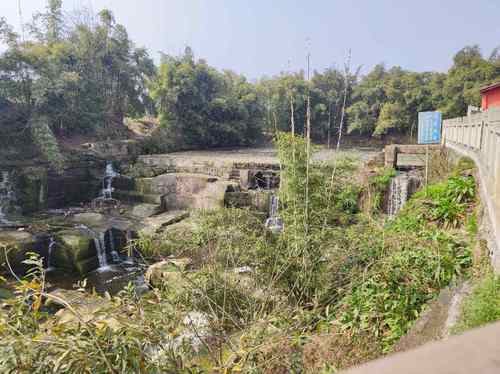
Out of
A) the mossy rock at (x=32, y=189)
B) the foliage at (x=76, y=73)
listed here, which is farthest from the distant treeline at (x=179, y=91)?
the mossy rock at (x=32, y=189)

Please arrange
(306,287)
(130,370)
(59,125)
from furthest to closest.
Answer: (59,125) → (306,287) → (130,370)

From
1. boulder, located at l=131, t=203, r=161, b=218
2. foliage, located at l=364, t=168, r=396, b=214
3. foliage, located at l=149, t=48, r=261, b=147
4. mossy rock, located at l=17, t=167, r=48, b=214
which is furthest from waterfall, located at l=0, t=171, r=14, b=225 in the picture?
foliage, located at l=364, t=168, r=396, b=214

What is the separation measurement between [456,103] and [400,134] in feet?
14.3

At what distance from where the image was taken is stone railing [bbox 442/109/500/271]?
12.0 feet

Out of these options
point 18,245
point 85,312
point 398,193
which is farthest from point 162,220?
point 85,312

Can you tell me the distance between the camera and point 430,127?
12133 mm

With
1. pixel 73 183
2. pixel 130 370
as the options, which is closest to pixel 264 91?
pixel 73 183

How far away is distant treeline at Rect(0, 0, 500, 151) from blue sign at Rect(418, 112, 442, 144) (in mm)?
3450

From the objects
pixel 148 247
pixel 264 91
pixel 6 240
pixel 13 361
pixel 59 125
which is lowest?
pixel 6 240

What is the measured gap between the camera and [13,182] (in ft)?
38.2

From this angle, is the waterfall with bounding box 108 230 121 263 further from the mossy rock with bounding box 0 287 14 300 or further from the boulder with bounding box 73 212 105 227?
the mossy rock with bounding box 0 287 14 300

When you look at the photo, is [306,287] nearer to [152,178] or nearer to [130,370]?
[130,370]

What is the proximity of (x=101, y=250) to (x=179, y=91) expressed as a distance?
12840 millimetres

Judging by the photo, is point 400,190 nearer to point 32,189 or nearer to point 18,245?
point 18,245
